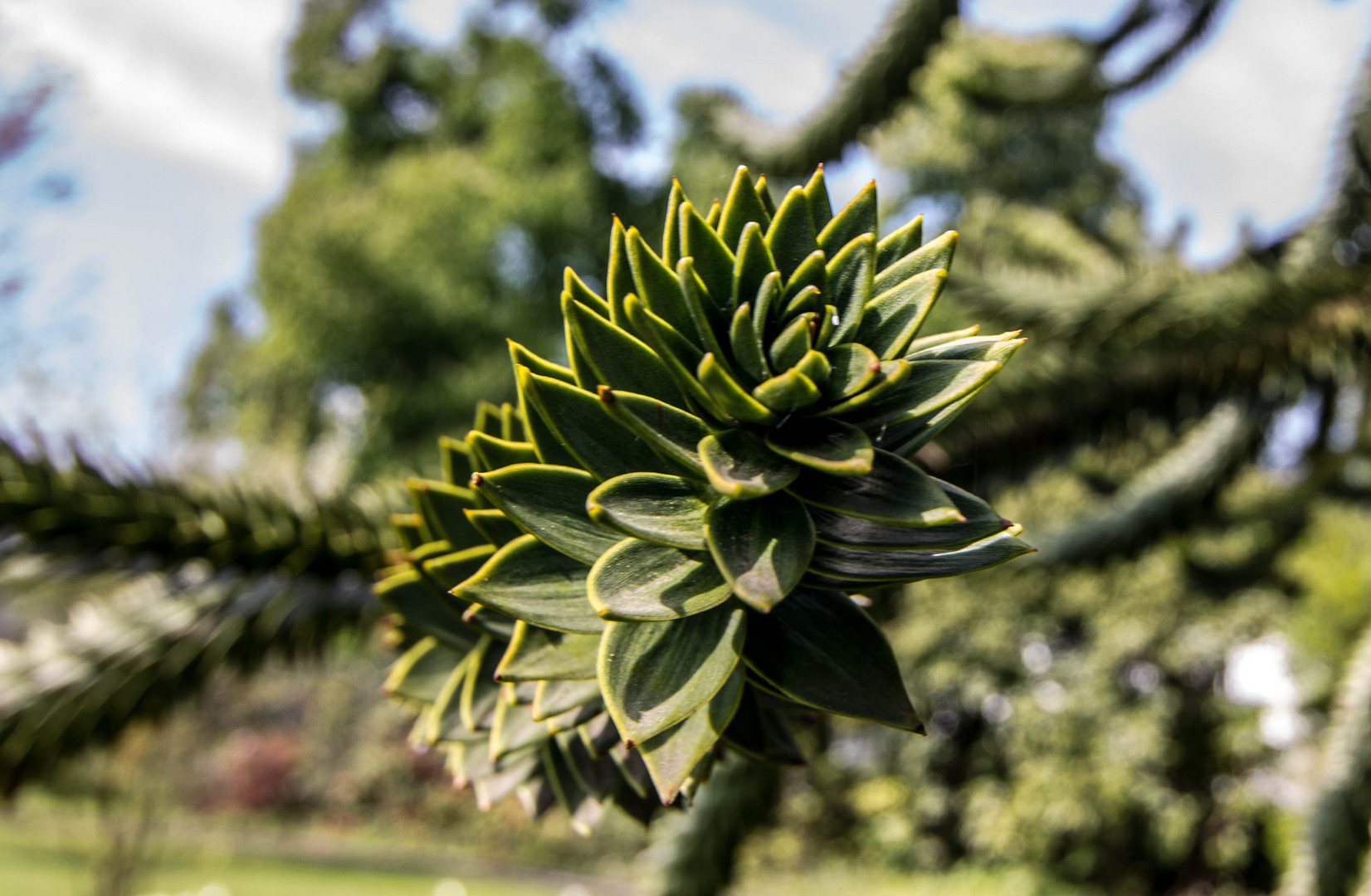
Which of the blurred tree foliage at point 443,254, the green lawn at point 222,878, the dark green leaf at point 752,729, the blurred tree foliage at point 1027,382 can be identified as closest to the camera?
the dark green leaf at point 752,729

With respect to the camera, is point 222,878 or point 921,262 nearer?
point 921,262

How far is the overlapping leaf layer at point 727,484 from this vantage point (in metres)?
0.39

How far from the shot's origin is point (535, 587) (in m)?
0.43

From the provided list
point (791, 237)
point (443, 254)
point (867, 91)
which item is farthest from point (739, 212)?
point (443, 254)

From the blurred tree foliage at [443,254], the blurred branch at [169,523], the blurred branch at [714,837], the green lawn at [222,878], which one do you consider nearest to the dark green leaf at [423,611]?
the blurred branch at [169,523]

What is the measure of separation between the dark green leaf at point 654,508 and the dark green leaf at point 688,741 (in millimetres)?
73

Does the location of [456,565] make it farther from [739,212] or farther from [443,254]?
[443,254]

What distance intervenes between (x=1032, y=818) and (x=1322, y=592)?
358cm

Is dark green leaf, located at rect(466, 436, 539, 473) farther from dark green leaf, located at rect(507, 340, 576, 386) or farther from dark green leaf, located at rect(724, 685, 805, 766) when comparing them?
dark green leaf, located at rect(724, 685, 805, 766)

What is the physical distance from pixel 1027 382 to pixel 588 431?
1.73 metres

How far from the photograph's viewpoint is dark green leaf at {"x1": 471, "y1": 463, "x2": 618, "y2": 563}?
15.9 inches

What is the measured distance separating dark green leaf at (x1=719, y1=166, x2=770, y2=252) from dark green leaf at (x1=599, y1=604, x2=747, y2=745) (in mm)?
191

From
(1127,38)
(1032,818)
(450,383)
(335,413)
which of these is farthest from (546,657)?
(335,413)

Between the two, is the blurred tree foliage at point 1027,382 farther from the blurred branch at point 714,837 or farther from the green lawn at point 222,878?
the green lawn at point 222,878
